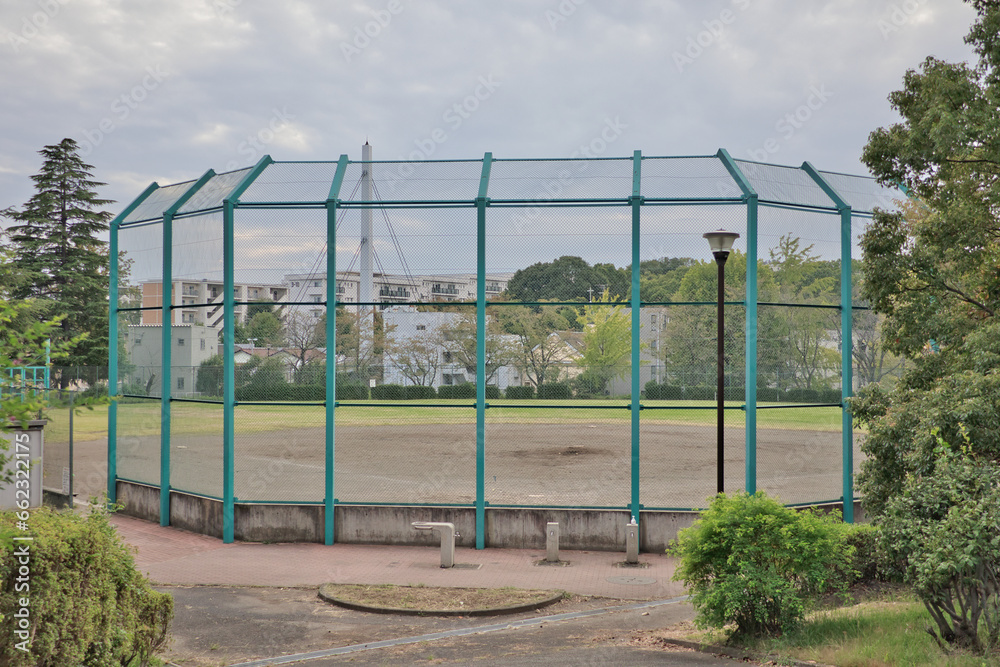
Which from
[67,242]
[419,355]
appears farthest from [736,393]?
[67,242]

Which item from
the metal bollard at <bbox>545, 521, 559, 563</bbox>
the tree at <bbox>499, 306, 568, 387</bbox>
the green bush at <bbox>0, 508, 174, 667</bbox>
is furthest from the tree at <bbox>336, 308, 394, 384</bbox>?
the green bush at <bbox>0, 508, 174, 667</bbox>

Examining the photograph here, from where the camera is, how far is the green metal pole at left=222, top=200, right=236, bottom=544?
1295 centimetres

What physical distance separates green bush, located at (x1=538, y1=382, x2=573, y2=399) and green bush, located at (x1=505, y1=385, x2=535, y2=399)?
145 mm

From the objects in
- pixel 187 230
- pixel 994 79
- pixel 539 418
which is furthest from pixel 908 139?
pixel 187 230

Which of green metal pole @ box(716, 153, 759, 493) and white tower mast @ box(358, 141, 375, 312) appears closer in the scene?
green metal pole @ box(716, 153, 759, 493)

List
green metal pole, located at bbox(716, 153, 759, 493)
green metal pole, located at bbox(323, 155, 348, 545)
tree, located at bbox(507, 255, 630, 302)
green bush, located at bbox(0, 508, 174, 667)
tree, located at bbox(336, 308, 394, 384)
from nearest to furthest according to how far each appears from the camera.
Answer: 1. green bush, located at bbox(0, 508, 174, 667)
2. green metal pole, located at bbox(716, 153, 759, 493)
3. tree, located at bbox(507, 255, 630, 302)
4. green metal pole, located at bbox(323, 155, 348, 545)
5. tree, located at bbox(336, 308, 394, 384)

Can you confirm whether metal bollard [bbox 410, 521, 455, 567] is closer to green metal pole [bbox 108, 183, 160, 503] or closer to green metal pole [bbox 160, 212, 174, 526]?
green metal pole [bbox 160, 212, 174, 526]

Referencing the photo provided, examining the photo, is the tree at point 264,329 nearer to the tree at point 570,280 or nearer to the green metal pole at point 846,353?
the tree at point 570,280

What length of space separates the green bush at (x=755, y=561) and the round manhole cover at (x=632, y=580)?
8.95 feet

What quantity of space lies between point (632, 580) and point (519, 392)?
3617mm

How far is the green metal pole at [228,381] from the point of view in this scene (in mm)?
12953

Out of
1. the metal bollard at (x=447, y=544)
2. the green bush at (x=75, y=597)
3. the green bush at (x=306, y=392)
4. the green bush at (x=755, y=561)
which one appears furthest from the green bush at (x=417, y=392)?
the green bush at (x=75, y=597)

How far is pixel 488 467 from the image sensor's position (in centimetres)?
2055

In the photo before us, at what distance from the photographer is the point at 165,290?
1442 cm
